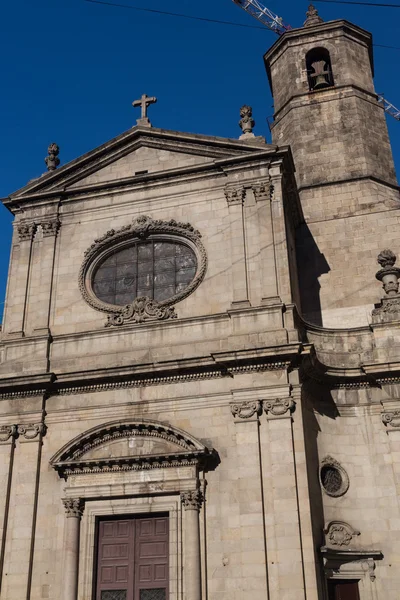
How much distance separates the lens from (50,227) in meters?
19.6

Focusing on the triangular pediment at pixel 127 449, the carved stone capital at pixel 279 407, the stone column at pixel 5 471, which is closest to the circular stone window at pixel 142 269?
the triangular pediment at pixel 127 449

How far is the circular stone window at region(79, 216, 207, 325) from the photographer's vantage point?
57.8ft

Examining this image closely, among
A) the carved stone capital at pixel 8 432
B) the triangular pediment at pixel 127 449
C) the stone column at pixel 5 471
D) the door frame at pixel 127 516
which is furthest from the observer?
the carved stone capital at pixel 8 432

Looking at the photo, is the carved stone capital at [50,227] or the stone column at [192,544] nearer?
the stone column at [192,544]

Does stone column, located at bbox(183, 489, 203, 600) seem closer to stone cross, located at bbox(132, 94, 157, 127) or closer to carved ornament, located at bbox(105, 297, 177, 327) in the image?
carved ornament, located at bbox(105, 297, 177, 327)

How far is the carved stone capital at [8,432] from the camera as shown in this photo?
1672 centimetres

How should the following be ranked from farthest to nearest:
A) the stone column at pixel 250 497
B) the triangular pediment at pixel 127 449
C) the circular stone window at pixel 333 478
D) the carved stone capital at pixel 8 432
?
the carved stone capital at pixel 8 432
the circular stone window at pixel 333 478
the triangular pediment at pixel 127 449
the stone column at pixel 250 497

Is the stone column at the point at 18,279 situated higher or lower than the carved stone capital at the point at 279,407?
higher

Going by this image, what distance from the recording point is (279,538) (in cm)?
1412

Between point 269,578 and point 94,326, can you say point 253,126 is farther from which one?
point 269,578

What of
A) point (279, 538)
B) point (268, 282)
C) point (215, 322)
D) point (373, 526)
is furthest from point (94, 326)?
point (373, 526)

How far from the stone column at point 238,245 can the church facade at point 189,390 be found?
53mm

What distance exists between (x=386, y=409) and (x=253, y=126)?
8575 millimetres

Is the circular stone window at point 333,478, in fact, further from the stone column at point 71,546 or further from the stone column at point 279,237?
the stone column at point 71,546
